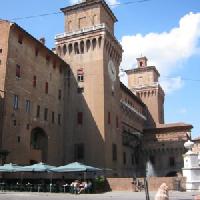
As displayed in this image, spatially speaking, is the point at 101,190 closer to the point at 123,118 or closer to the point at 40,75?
the point at 40,75

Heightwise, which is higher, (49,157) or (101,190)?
(49,157)

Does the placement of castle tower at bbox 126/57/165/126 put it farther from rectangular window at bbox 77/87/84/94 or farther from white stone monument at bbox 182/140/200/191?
white stone monument at bbox 182/140/200/191

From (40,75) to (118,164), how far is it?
13879 mm

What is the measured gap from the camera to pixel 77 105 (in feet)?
137

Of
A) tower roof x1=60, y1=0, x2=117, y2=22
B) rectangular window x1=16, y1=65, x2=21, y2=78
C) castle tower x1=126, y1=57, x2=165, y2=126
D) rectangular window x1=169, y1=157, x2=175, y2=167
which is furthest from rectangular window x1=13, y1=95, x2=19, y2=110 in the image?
castle tower x1=126, y1=57, x2=165, y2=126

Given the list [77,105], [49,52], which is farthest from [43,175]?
[49,52]

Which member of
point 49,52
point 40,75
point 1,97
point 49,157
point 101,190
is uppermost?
point 49,52

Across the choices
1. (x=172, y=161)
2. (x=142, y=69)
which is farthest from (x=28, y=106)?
(x=142, y=69)

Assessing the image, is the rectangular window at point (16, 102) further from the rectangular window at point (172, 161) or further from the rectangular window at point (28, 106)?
the rectangular window at point (172, 161)

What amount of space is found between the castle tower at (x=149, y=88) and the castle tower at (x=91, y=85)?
23.9 metres

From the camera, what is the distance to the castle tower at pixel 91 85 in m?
40.1

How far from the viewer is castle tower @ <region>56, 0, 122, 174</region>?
4012cm

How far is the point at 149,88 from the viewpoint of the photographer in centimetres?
7069

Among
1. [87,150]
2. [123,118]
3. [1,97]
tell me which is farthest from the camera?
[123,118]
